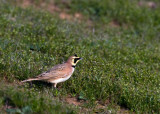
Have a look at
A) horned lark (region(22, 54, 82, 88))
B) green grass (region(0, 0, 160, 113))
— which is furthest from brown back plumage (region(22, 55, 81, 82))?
green grass (region(0, 0, 160, 113))

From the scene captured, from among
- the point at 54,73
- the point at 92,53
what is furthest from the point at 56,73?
the point at 92,53

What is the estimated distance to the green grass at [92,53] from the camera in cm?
810

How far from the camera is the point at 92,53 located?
10336 millimetres

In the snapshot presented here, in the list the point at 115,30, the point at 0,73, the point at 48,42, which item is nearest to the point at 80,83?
the point at 0,73

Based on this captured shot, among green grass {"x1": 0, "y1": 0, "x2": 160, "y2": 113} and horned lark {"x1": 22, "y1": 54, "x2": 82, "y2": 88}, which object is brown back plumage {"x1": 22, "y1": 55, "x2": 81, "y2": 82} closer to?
horned lark {"x1": 22, "y1": 54, "x2": 82, "y2": 88}

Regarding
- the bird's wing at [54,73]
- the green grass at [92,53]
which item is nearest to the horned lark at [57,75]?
the bird's wing at [54,73]

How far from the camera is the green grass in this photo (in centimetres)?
810

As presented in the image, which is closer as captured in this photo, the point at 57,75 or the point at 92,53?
the point at 57,75

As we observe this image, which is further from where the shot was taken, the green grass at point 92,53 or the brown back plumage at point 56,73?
the green grass at point 92,53

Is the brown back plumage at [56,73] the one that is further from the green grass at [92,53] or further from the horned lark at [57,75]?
the green grass at [92,53]

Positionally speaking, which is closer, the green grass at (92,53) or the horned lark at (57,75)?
the horned lark at (57,75)

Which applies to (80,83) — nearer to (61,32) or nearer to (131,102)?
(131,102)

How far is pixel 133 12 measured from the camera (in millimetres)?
16000

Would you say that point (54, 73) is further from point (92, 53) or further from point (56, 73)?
point (92, 53)
